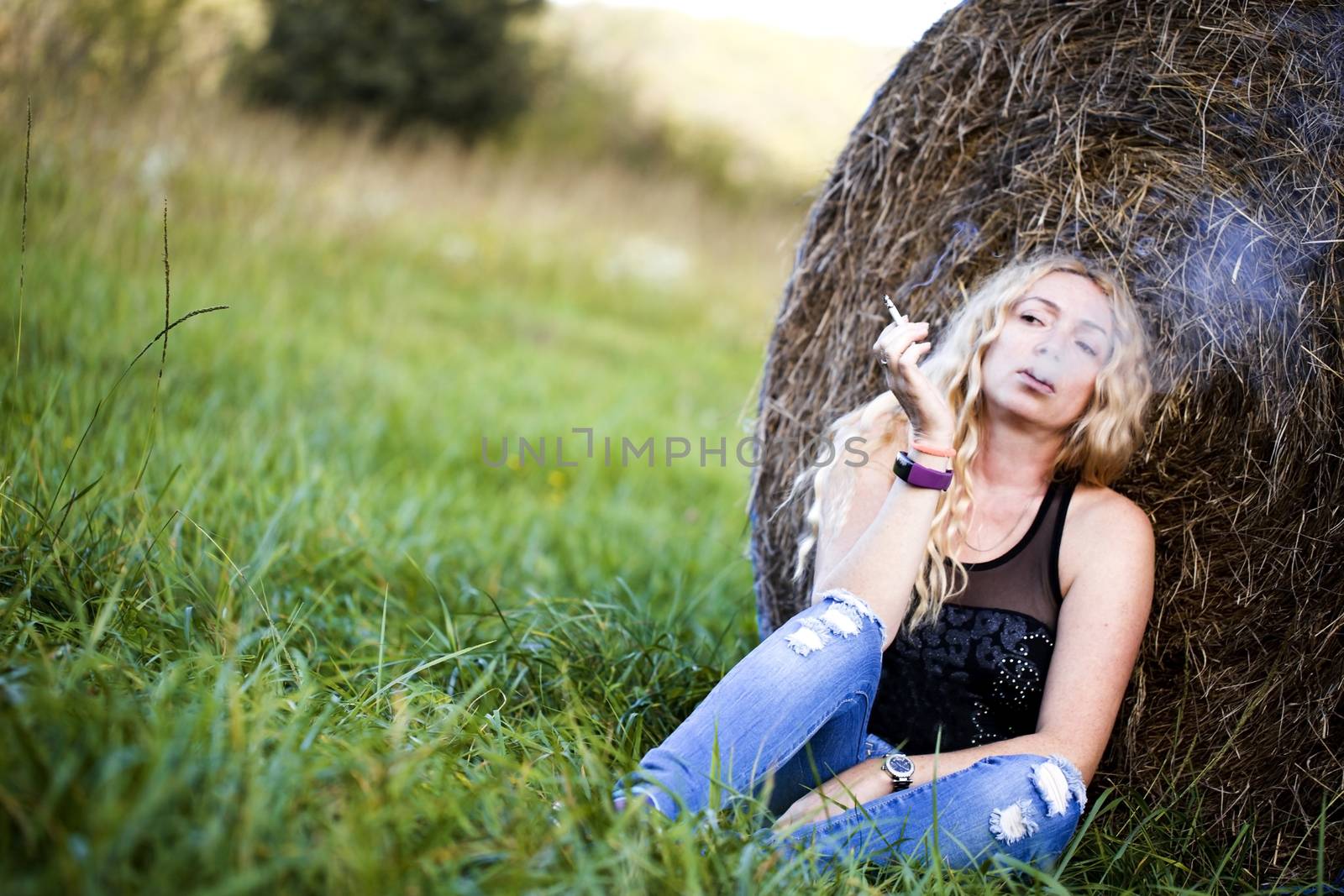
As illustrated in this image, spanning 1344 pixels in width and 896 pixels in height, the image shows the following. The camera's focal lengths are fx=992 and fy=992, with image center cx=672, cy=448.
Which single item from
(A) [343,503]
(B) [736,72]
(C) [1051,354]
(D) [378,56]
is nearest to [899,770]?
(C) [1051,354]

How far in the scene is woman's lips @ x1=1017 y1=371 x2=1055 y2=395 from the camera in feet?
6.70

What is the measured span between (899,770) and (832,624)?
11.6 inches

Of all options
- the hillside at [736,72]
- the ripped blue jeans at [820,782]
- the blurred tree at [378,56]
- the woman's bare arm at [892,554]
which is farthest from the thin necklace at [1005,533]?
the hillside at [736,72]

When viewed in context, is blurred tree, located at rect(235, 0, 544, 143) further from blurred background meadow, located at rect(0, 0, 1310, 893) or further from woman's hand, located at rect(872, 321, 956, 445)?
woman's hand, located at rect(872, 321, 956, 445)

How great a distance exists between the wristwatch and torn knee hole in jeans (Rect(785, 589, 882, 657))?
0.24 meters

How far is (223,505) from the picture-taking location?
2.63 meters

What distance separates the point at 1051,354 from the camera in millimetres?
2070

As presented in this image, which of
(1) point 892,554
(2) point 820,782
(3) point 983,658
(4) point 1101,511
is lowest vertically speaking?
(2) point 820,782

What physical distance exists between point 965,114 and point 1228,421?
3.18 ft

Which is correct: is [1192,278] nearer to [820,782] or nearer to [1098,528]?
[1098,528]

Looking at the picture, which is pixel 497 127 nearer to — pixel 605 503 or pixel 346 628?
pixel 605 503

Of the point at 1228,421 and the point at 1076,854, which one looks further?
the point at 1228,421

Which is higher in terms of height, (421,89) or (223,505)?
(421,89)

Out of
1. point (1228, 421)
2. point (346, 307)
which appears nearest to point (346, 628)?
point (1228, 421)
